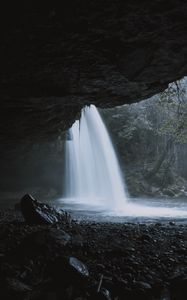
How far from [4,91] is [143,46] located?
399 centimetres

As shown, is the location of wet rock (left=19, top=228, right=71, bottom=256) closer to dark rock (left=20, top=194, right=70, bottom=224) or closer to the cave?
the cave

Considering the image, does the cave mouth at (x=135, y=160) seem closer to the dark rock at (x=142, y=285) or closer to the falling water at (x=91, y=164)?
the falling water at (x=91, y=164)

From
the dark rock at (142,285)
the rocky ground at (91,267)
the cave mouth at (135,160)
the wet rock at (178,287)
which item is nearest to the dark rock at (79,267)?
the rocky ground at (91,267)

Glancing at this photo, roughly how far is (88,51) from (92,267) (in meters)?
4.07

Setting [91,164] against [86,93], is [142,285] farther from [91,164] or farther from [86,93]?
[91,164]

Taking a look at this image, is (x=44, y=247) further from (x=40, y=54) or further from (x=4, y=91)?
(x=4, y=91)

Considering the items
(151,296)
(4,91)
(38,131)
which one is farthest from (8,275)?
(38,131)

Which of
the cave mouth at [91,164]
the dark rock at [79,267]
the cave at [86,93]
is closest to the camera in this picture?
the cave at [86,93]

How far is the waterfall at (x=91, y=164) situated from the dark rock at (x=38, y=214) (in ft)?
43.4

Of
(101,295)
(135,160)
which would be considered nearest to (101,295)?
(101,295)

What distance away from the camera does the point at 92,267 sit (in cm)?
434

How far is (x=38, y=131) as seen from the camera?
1384 cm

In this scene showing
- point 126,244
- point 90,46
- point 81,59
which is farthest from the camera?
point 81,59

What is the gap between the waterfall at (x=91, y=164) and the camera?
22438 mm
